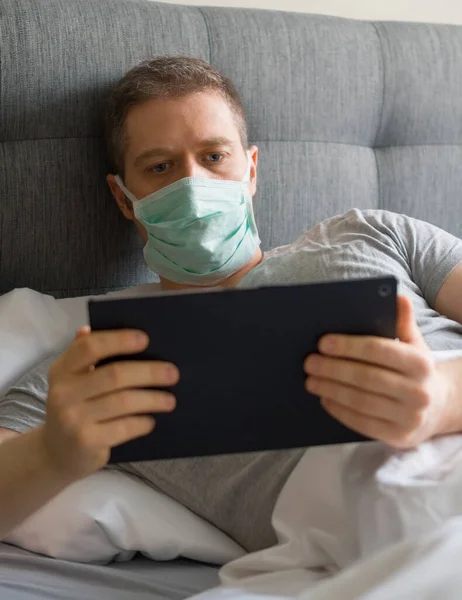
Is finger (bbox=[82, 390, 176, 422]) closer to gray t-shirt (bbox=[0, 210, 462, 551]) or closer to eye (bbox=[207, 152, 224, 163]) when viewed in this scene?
gray t-shirt (bbox=[0, 210, 462, 551])

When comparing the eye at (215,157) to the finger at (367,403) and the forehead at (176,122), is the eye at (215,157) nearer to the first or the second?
the forehead at (176,122)

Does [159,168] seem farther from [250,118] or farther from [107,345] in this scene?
[107,345]

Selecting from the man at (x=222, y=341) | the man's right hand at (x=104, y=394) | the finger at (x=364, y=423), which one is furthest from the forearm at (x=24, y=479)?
the finger at (x=364, y=423)

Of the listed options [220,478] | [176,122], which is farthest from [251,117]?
[220,478]

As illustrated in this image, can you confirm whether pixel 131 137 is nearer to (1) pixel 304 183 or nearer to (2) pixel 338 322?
(1) pixel 304 183

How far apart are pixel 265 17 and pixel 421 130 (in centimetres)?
44

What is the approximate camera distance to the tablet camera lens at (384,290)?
0.75 m

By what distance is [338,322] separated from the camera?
773 mm

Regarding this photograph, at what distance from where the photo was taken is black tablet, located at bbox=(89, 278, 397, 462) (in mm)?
752

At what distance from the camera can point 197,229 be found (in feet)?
4.26

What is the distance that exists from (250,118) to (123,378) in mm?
931

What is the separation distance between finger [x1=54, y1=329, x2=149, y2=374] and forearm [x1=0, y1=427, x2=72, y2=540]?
0.58 feet

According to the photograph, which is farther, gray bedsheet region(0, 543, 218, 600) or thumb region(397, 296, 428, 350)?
gray bedsheet region(0, 543, 218, 600)

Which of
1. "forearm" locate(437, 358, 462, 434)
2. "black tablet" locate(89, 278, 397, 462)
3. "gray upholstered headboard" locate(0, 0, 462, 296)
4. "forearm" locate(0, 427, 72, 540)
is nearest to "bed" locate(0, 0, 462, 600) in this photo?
"gray upholstered headboard" locate(0, 0, 462, 296)
